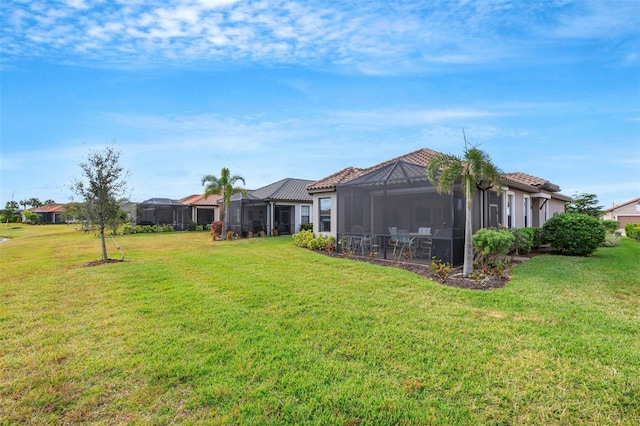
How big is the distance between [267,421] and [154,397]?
1254mm

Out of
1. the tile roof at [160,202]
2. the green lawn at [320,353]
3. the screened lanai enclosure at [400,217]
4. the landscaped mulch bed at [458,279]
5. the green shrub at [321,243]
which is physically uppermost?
the tile roof at [160,202]

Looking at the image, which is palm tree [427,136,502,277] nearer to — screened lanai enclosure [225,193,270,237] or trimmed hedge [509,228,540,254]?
trimmed hedge [509,228,540,254]

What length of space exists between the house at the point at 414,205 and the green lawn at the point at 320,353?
10.7 ft

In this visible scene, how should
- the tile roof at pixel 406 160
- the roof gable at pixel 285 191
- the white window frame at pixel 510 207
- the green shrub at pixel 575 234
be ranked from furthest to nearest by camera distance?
the roof gable at pixel 285 191 → the tile roof at pixel 406 160 → the white window frame at pixel 510 207 → the green shrub at pixel 575 234

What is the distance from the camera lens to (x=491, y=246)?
8812mm

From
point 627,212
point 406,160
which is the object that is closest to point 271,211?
point 406,160

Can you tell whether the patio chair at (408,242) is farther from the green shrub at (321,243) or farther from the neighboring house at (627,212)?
the neighboring house at (627,212)

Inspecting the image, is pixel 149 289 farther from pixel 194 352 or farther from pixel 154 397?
pixel 154 397

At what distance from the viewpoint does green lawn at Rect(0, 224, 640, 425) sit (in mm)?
3051

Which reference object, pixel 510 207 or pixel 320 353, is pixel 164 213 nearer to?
pixel 510 207

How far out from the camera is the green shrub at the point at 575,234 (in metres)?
12.2

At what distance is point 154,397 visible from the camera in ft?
10.7

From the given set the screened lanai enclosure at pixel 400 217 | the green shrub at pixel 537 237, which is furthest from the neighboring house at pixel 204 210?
the green shrub at pixel 537 237

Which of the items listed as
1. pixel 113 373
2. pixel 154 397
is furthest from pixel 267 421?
pixel 113 373
